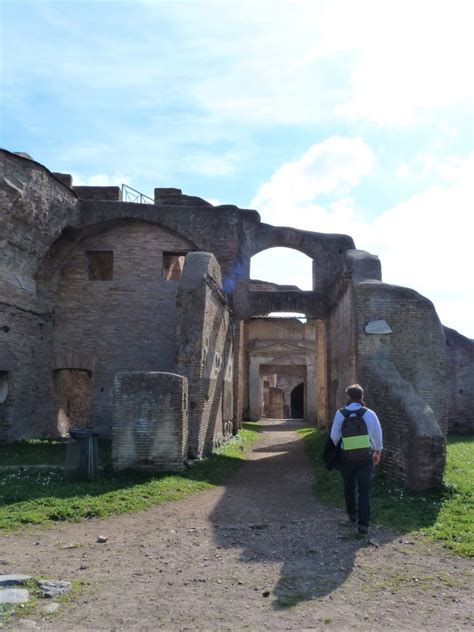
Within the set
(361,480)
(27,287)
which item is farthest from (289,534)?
(27,287)

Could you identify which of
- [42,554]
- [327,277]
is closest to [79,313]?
[327,277]

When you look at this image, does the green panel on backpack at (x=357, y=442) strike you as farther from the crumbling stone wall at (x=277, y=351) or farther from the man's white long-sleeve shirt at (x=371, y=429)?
the crumbling stone wall at (x=277, y=351)

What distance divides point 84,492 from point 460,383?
15.0 meters

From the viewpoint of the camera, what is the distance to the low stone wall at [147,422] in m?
8.98

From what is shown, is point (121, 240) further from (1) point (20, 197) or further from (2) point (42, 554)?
(2) point (42, 554)

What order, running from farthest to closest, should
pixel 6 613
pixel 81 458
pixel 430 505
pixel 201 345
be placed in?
pixel 201 345
pixel 81 458
pixel 430 505
pixel 6 613

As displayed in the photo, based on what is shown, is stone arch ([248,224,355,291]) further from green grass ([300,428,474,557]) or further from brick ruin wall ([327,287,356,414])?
green grass ([300,428,474,557])

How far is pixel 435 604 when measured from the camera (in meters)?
4.18

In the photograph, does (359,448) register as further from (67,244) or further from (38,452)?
(67,244)

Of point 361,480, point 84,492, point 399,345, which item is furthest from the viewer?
point 399,345

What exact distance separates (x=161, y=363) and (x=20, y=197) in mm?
5647

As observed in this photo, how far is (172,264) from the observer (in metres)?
18.3

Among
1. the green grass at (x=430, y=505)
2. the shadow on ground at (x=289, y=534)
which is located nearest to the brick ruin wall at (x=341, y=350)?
the shadow on ground at (x=289, y=534)

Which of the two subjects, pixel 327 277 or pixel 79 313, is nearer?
pixel 79 313
